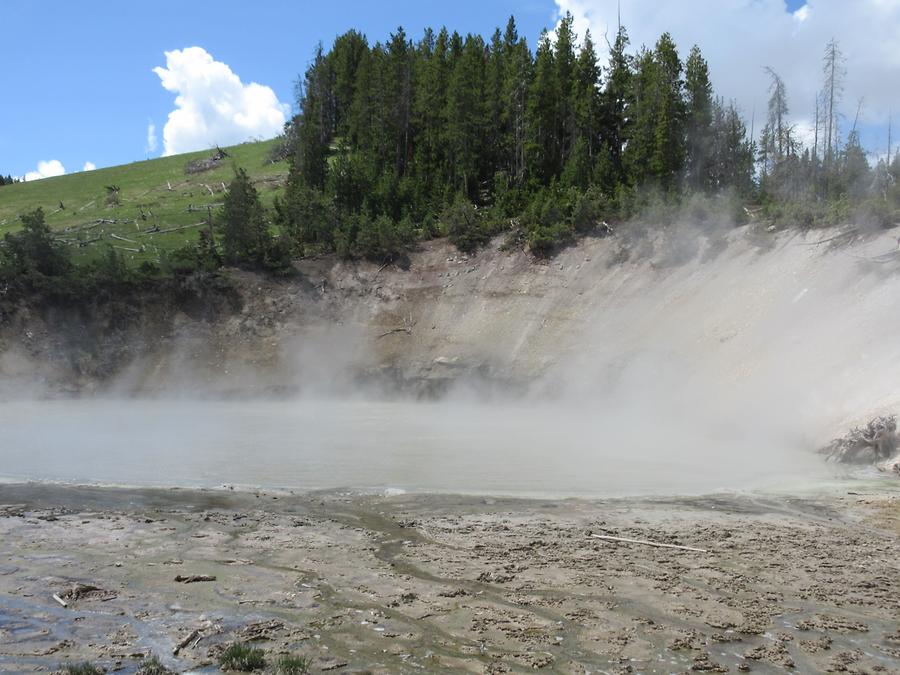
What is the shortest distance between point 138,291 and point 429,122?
75.2 feet

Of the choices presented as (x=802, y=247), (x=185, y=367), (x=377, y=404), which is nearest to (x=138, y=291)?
(x=185, y=367)

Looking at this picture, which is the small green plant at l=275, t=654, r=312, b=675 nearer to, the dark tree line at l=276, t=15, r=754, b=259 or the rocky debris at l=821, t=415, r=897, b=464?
the rocky debris at l=821, t=415, r=897, b=464

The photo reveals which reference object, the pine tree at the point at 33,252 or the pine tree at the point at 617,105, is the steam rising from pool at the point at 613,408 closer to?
the pine tree at the point at 33,252

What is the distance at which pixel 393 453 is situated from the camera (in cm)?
1734

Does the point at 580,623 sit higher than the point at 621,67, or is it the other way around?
the point at 621,67

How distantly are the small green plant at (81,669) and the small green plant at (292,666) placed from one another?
1.44 meters

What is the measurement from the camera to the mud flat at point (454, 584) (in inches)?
257

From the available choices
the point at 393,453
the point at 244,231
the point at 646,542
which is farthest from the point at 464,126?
the point at 646,542

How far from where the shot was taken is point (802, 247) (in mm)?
28828

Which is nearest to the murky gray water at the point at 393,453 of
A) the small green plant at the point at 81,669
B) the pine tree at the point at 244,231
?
the small green plant at the point at 81,669

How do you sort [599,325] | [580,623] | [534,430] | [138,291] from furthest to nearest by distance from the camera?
1. [138,291]
2. [599,325]
3. [534,430]
4. [580,623]

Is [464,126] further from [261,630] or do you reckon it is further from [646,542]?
[261,630]

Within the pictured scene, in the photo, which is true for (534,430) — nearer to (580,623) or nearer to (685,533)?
(685,533)

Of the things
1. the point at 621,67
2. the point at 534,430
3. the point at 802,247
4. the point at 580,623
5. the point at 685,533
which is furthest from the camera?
the point at 621,67
